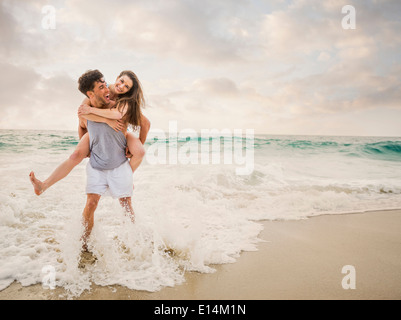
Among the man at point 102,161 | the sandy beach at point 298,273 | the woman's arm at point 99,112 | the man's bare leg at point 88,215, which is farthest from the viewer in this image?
the man's bare leg at point 88,215

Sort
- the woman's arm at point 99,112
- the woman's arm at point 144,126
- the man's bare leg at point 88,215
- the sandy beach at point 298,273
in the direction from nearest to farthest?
the sandy beach at point 298,273, the woman's arm at point 99,112, the man's bare leg at point 88,215, the woman's arm at point 144,126

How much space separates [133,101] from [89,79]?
1.62ft

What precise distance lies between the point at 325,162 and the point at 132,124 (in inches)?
595

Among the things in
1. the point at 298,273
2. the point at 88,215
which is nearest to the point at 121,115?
the point at 88,215

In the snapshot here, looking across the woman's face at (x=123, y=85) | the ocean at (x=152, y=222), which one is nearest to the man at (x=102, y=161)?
the woman's face at (x=123, y=85)

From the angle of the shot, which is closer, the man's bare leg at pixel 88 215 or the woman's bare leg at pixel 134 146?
the man's bare leg at pixel 88 215

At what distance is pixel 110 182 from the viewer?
9.96 feet

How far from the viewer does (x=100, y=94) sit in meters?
2.83

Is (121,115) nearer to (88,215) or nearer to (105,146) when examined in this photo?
(105,146)

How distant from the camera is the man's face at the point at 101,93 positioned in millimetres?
2818

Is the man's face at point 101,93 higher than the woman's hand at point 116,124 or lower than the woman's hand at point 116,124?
higher

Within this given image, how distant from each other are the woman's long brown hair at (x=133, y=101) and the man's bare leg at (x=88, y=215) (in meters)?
0.95

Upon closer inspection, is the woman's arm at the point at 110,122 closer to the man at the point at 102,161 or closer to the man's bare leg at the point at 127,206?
the man at the point at 102,161
